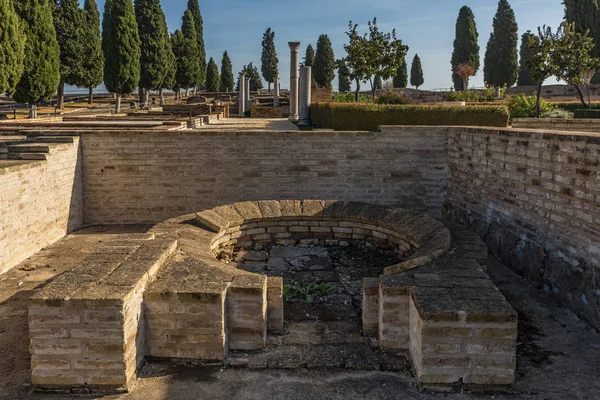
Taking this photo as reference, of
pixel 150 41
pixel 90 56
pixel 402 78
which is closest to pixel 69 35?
pixel 90 56

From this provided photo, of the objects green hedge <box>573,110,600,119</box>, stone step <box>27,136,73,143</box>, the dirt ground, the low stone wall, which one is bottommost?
the dirt ground

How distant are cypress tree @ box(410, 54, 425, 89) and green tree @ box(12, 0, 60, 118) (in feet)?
184

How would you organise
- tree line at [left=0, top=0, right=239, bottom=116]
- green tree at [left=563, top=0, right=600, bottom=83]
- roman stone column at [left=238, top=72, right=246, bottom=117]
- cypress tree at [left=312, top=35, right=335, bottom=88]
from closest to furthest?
tree line at [left=0, top=0, right=239, bottom=116] < roman stone column at [left=238, top=72, right=246, bottom=117] < green tree at [left=563, top=0, right=600, bottom=83] < cypress tree at [left=312, top=35, right=335, bottom=88]

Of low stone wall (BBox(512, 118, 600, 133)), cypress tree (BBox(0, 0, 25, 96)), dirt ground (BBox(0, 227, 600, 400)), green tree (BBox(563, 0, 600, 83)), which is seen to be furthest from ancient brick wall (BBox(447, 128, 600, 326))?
green tree (BBox(563, 0, 600, 83))

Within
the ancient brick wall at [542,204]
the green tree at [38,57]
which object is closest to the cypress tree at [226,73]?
the green tree at [38,57]

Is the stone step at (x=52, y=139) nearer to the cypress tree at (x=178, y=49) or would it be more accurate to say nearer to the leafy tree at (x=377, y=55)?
the leafy tree at (x=377, y=55)

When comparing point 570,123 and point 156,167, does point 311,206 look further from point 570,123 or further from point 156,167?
point 570,123

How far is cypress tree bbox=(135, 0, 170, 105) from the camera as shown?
113ft

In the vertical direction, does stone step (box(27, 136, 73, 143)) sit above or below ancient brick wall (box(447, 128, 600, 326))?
above

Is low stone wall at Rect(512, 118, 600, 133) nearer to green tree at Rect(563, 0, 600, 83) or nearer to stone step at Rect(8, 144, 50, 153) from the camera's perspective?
stone step at Rect(8, 144, 50, 153)

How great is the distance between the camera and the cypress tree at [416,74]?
7131cm

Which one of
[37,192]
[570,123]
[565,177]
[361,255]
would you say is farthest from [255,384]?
A: [570,123]

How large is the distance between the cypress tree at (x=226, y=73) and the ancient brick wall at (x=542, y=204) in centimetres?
Answer: 6014

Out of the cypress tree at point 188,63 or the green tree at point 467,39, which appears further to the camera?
the green tree at point 467,39
